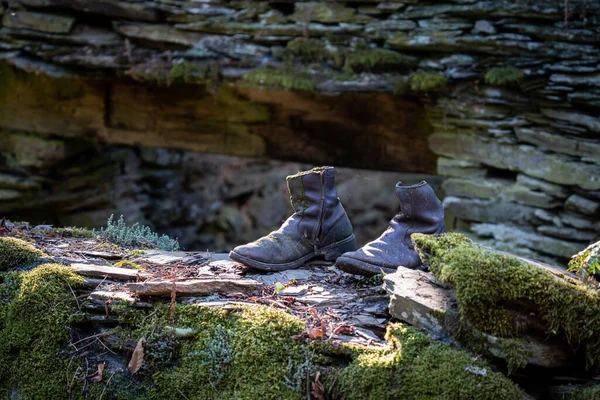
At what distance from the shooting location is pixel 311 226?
298cm

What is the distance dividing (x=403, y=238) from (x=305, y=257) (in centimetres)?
48

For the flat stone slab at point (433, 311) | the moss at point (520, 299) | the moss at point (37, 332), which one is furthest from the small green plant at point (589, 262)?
the moss at point (37, 332)

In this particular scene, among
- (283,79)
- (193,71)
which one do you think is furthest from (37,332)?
(193,71)

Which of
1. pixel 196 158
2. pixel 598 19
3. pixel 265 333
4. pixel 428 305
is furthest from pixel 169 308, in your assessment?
pixel 196 158

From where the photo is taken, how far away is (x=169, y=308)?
2.42 m

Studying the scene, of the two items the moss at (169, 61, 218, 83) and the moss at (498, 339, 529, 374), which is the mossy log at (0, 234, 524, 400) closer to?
the moss at (498, 339, 529, 374)

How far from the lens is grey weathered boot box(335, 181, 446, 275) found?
2.70 meters

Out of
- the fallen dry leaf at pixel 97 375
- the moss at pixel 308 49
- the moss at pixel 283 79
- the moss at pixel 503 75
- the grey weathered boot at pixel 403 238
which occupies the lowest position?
the fallen dry leaf at pixel 97 375

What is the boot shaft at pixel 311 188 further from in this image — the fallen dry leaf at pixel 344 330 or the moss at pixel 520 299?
the moss at pixel 520 299

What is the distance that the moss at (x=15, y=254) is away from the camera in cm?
277

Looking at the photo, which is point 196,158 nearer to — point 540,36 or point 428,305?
point 540,36

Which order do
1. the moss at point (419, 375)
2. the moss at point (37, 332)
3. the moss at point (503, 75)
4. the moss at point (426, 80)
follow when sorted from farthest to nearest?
the moss at point (426, 80)
the moss at point (503, 75)
the moss at point (37, 332)
the moss at point (419, 375)

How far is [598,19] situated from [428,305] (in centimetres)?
351

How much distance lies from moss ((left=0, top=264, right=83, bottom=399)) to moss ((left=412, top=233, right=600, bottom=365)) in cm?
148
